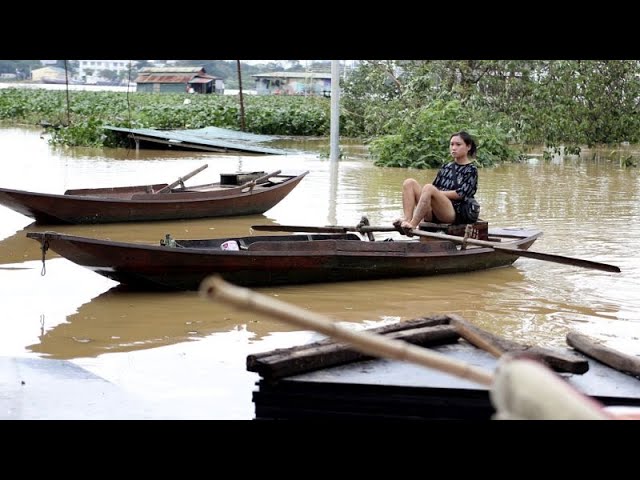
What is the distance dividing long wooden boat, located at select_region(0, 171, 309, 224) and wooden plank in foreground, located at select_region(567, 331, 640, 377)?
7020mm

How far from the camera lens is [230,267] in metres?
7.00

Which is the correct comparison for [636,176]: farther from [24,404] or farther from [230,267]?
[24,404]

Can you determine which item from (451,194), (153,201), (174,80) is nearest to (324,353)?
(451,194)

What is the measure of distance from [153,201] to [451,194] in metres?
3.73

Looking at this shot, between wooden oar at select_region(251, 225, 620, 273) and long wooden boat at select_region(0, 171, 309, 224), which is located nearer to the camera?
wooden oar at select_region(251, 225, 620, 273)

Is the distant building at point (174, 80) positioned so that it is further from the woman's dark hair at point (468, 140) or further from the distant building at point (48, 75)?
the woman's dark hair at point (468, 140)

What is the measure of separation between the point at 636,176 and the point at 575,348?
1334 cm

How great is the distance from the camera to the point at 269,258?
7090 millimetres

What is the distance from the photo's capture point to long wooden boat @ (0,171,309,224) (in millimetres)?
10016

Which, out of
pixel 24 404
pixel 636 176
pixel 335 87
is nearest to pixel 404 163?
pixel 335 87

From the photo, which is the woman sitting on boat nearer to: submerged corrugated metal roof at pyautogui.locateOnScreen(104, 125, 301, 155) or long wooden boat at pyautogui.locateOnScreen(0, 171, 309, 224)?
long wooden boat at pyautogui.locateOnScreen(0, 171, 309, 224)

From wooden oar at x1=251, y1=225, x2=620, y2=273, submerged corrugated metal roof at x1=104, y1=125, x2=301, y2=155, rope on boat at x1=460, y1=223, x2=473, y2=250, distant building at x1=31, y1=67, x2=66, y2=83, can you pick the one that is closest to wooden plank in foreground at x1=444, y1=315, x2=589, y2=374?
wooden oar at x1=251, y1=225, x2=620, y2=273

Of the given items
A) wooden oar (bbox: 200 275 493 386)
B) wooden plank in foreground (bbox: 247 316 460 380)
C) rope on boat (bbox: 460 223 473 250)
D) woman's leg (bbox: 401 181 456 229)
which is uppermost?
wooden oar (bbox: 200 275 493 386)
